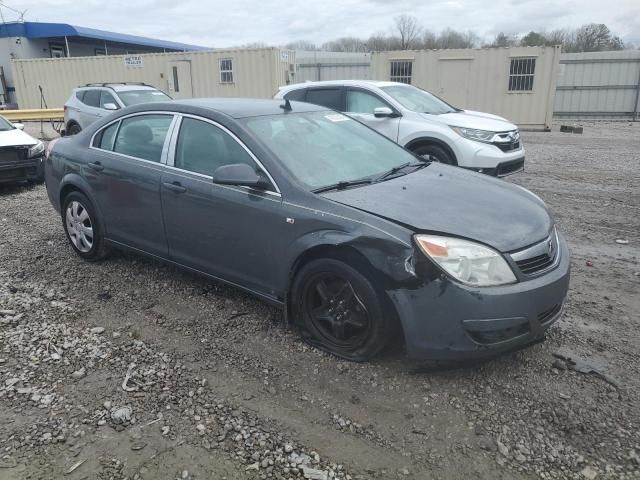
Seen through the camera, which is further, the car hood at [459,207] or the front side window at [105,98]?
the front side window at [105,98]

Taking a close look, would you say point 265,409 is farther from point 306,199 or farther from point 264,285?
point 306,199

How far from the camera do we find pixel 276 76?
17812 mm

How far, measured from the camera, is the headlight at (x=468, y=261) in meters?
2.95

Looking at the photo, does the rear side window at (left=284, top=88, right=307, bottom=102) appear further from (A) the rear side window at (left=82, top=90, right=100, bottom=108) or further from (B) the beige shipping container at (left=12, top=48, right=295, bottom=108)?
(B) the beige shipping container at (left=12, top=48, right=295, bottom=108)

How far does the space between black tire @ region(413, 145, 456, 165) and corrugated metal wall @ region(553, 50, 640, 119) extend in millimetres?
16098

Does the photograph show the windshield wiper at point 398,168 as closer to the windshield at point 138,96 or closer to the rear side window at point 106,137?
the rear side window at point 106,137

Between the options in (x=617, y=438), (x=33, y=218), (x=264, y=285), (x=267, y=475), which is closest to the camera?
(x=267, y=475)

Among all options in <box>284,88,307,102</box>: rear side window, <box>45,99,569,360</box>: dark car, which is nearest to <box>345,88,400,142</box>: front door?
<box>284,88,307,102</box>: rear side window

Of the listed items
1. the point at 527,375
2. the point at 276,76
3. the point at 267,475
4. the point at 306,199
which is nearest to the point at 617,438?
the point at 527,375

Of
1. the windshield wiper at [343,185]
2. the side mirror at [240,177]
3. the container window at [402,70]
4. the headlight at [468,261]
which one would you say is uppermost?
the container window at [402,70]

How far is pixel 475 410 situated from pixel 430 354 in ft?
1.26

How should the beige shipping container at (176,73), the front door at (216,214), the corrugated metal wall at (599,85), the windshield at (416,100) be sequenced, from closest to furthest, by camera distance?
the front door at (216,214) < the windshield at (416,100) < the beige shipping container at (176,73) < the corrugated metal wall at (599,85)

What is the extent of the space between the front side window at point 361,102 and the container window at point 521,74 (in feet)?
33.0

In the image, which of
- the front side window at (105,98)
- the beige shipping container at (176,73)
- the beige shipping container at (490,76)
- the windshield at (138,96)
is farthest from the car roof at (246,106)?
the beige shipping container at (490,76)
